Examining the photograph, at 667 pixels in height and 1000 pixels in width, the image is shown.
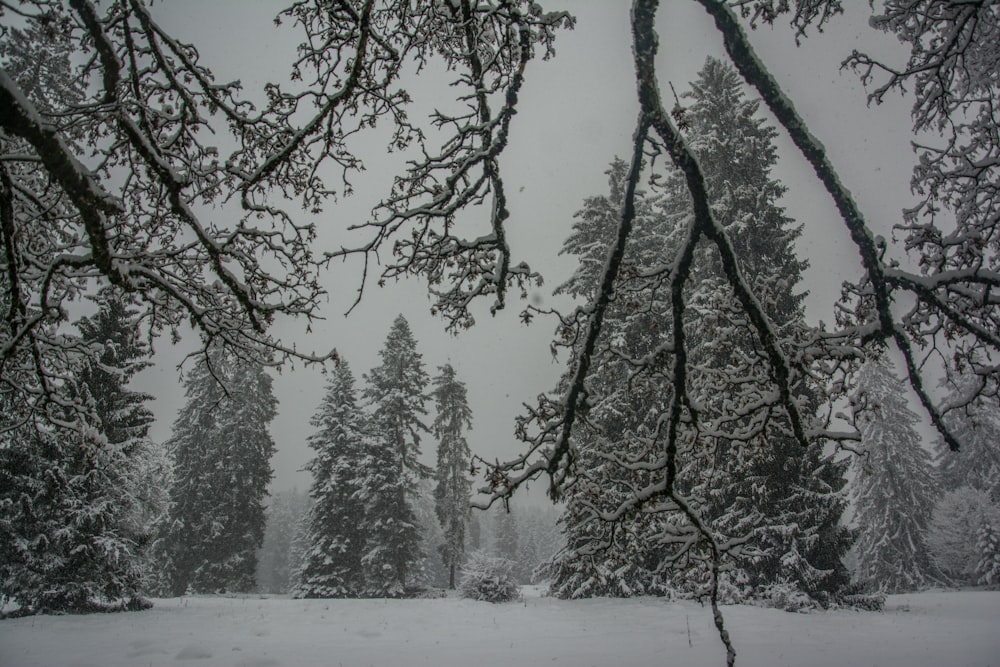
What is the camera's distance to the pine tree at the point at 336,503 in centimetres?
2622

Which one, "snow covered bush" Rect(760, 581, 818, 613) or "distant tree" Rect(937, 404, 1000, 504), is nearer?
"snow covered bush" Rect(760, 581, 818, 613)

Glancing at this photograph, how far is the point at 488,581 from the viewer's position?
62.8 feet

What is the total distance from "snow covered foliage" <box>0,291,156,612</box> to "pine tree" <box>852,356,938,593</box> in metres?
34.6

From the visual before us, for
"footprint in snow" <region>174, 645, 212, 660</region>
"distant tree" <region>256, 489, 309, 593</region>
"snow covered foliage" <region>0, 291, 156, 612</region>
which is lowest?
"distant tree" <region>256, 489, 309, 593</region>

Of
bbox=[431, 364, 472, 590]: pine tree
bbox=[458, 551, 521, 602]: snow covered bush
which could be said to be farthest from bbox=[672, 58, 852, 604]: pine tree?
bbox=[431, 364, 472, 590]: pine tree

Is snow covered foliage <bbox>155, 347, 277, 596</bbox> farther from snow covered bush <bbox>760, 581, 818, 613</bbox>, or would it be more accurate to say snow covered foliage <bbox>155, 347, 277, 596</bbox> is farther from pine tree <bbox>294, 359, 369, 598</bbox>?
snow covered bush <bbox>760, 581, 818, 613</bbox>

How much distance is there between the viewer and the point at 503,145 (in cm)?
358

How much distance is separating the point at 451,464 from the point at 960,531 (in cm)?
3039

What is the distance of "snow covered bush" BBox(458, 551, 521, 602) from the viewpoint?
18.8m

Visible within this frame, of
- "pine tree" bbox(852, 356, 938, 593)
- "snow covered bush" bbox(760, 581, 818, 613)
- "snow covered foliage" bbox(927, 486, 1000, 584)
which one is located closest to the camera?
"snow covered bush" bbox(760, 581, 818, 613)

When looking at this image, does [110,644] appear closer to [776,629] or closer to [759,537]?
[776,629]

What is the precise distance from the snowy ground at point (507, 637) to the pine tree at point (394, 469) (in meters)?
10.9

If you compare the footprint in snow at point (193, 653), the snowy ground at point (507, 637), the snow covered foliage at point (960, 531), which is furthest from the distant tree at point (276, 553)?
the snow covered foliage at point (960, 531)

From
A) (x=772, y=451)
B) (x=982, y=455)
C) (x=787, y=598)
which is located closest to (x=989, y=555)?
(x=982, y=455)
